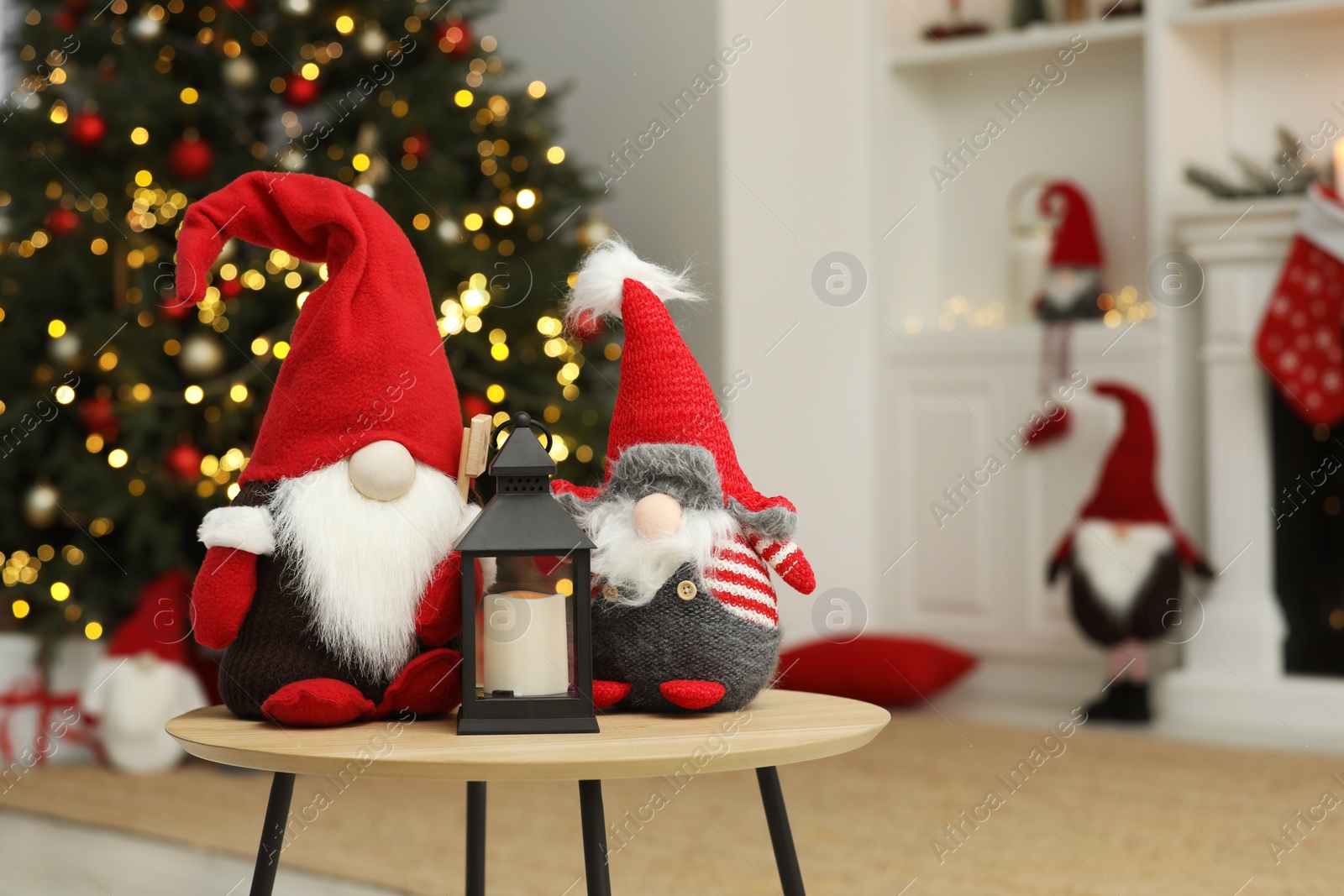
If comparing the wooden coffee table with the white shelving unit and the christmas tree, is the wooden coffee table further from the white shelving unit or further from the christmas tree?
the white shelving unit

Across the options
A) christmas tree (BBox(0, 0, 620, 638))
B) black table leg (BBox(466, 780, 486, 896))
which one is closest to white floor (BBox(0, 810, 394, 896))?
christmas tree (BBox(0, 0, 620, 638))

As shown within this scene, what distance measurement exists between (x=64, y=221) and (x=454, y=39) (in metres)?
0.77

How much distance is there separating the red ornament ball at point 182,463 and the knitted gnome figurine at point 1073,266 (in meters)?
1.96

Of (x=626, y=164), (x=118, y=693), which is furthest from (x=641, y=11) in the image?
(x=118, y=693)

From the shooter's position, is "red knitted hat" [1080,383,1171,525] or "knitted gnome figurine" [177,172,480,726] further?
"red knitted hat" [1080,383,1171,525]

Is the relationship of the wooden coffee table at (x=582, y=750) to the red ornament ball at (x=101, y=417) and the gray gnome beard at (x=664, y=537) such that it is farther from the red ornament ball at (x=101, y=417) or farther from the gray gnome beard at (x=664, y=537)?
the red ornament ball at (x=101, y=417)

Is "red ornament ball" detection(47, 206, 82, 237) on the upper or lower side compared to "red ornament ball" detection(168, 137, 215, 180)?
lower

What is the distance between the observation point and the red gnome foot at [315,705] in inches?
34.9

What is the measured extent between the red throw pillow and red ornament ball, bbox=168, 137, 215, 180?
1.49 metres

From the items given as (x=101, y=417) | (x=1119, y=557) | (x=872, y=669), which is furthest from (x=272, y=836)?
(x=1119, y=557)

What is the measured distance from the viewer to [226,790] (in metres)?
2.15

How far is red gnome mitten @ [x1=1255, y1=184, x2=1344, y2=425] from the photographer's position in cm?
259

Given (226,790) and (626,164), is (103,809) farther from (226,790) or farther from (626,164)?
(626,164)

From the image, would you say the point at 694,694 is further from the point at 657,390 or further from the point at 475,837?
the point at 475,837
